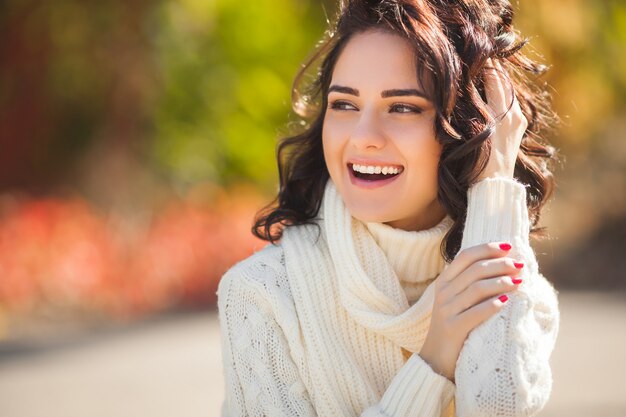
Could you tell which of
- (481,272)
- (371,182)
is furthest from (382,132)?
(481,272)

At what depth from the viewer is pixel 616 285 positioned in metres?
8.39

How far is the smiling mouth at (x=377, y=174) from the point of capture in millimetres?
2416

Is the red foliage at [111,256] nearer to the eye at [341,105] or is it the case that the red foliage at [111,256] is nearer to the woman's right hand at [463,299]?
the eye at [341,105]

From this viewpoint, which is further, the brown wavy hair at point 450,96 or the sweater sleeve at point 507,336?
the brown wavy hair at point 450,96

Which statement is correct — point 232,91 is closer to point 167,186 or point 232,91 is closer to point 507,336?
point 167,186

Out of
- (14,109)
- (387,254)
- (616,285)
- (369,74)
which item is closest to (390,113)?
(369,74)

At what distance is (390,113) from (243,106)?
8421 millimetres

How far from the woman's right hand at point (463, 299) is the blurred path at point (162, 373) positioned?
2.90 metres

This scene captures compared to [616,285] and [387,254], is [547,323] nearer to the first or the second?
[387,254]

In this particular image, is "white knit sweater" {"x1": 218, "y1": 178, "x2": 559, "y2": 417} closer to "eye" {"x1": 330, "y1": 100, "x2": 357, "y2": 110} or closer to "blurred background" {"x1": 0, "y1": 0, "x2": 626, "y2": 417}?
"eye" {"x1": 330, "y1": 100, "x2": 357, "y2": 110}

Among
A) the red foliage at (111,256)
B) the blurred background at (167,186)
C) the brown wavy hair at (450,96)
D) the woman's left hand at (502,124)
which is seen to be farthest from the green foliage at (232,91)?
the woman's left hand at (502,124)

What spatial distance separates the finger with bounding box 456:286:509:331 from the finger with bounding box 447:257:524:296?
2.3 inches

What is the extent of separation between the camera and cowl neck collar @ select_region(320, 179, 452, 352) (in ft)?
7.94

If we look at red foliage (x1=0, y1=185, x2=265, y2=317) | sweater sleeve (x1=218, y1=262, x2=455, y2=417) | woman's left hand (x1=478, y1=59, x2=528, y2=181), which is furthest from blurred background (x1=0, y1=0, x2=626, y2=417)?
sweater sleeve (x1=218, y1=262, x2=455, y2=417)
